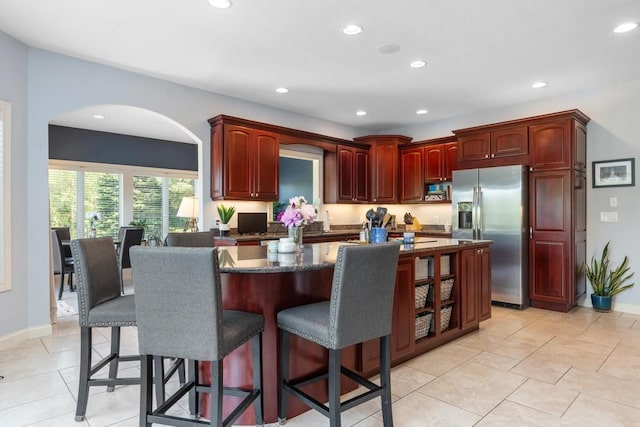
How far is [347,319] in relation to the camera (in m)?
1.81

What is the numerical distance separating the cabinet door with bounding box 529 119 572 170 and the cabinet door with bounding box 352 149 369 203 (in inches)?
103

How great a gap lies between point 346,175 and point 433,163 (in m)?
1.43

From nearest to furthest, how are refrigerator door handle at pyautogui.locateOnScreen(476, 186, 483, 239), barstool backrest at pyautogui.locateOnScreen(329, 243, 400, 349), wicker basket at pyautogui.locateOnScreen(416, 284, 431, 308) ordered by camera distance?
barstool backrest at pyautogui.locateOnScreen(329, 243, 400, 349) < wicker basket at pyautogui.locateOnScreen(416, 284, 431, 308) < refrigerator door handle at pyautogui.locateOnScreen(476, 186, 483, 239)

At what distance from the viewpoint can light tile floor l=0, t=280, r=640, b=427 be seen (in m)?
2.15

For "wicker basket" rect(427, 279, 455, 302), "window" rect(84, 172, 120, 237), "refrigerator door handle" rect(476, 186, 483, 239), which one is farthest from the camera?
"window" rect(84, 172, 120, 237)

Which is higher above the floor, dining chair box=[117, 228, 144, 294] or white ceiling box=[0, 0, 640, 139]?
white ceiling box=[0, 0, 640, 139]

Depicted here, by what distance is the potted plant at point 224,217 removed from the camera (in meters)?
4.77

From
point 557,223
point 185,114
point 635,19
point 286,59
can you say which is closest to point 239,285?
point 286,59

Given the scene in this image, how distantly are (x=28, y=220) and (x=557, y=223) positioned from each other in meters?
5.71

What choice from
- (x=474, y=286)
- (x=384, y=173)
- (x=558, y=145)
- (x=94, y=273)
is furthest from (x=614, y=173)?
(x=94, y=273)

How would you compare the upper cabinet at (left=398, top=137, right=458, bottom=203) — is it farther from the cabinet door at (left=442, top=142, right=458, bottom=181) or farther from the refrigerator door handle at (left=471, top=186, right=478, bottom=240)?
the refrigerator door handle at (left=471, top=186, right=478, bottom=240)

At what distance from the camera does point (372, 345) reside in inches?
102

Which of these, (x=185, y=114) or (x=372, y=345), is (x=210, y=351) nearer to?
(x=372, y=345)

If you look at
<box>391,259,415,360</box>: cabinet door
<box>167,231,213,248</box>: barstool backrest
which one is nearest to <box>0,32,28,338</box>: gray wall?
<box>167,231,213,248</box>: barstool backrest
